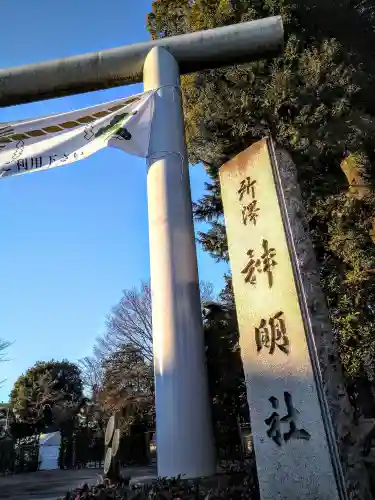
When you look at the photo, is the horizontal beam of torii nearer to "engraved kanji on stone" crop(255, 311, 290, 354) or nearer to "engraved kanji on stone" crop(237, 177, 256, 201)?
"engraved kanji on stone" crop(237, 177, 256, 201)

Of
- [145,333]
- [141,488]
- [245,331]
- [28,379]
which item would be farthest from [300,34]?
[28,379]

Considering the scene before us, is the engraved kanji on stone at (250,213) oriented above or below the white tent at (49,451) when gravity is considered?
above

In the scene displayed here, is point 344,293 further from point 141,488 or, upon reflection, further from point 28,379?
A: point 28,379

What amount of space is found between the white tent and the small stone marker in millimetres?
15943

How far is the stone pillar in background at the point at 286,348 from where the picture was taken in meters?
3.26

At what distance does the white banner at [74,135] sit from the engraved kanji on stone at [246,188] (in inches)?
74.4

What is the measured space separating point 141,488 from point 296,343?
6.73 ft

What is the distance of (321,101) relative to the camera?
9852 millimetres

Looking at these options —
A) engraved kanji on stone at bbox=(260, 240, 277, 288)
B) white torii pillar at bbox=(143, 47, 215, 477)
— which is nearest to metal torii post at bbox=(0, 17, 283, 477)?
white torii pillar at bbox=(143, 47, 215, 477)

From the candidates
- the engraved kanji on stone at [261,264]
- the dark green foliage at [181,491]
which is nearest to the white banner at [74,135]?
the engraved kanji on stone at [261,264]

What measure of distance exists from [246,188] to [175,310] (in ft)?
5.43

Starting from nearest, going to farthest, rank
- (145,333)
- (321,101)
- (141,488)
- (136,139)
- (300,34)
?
(141,488) < (136,139) < (321,101) < (300,34) < (145,333)

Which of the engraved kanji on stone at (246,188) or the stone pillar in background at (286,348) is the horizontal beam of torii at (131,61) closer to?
the stone pillar in background at (286,348)

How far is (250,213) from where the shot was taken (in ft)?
14.5
